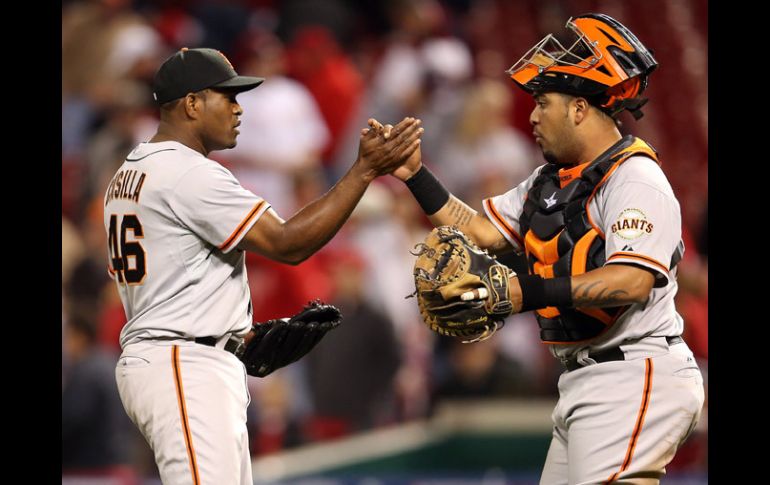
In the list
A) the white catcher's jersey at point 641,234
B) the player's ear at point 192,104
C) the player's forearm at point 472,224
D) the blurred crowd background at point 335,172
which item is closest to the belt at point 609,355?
the white catcher's jersey at point 641,234

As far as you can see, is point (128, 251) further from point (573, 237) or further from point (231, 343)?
point (573, 237)

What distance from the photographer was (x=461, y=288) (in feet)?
11.6

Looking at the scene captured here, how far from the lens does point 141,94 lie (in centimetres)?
855

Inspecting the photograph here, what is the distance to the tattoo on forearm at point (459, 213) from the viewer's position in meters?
4.16

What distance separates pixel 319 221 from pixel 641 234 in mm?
1054

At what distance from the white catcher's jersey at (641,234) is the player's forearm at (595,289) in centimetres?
4

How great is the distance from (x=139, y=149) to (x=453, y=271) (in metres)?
1.22

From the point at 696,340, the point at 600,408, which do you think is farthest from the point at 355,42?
the point at 600,408

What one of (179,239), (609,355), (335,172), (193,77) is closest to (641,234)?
(609,355)

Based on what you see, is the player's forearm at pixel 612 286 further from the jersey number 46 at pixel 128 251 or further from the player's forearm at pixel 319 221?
the jersey number 46 at pixel 128 251

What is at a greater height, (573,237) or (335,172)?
(335,172)

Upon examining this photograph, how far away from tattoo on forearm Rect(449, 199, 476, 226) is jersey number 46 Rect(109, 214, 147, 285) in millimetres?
1120

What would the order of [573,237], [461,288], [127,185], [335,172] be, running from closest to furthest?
[461,288], [573,237], [127,185], [335,172]
